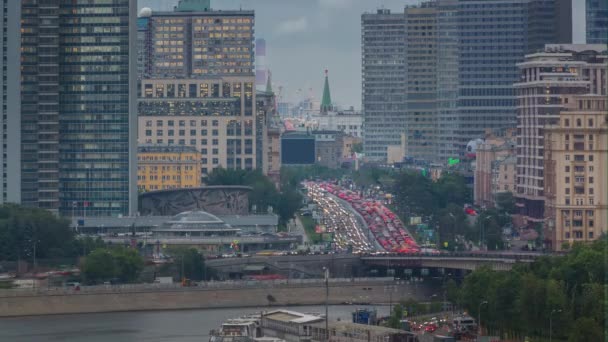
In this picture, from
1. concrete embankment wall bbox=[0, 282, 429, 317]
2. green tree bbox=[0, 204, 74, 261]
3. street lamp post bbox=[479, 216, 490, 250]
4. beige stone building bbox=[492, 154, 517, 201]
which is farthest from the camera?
beige stone building bbox=[492, 154, 517, 201]

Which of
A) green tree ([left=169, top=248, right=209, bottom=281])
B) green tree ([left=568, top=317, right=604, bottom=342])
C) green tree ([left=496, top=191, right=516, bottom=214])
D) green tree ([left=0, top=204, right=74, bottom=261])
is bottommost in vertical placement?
green tree ([left=568, top=317, right=604, bottom=342])

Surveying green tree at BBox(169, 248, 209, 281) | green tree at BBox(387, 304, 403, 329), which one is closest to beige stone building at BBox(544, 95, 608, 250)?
green tree at BBox(169, 248, 209, 281)

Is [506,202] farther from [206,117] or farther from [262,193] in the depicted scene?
[206,117]

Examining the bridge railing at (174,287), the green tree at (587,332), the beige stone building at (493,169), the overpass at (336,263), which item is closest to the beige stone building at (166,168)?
the beige stone building at (493,169)

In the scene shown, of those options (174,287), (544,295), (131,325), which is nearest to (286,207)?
(174,287)

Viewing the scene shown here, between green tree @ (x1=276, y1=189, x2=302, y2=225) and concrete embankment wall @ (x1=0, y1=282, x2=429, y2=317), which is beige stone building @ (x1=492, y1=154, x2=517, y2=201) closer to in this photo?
green tree @ (x1=276, y1=189, x2=302, y2=225)

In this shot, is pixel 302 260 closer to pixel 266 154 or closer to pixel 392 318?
pixel 392 318
